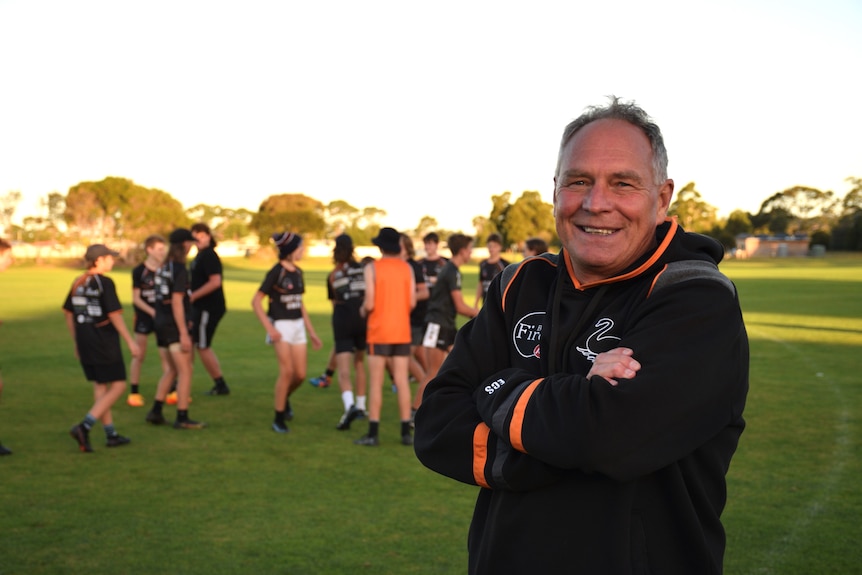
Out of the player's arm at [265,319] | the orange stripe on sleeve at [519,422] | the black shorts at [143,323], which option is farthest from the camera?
the black shorts at [143,323]

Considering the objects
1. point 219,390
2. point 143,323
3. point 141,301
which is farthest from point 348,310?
point 143,323

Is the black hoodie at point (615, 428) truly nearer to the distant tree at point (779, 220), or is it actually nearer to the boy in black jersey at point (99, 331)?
the boy in black jersey at point (99, 331)

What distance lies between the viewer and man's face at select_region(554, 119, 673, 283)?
2.23 m

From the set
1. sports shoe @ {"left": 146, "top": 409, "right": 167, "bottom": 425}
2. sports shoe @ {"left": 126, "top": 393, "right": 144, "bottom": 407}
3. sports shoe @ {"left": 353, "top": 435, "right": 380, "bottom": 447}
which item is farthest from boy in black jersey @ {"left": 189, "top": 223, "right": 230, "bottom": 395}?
sports shoe @ {"left": 353, "top": 435, "right": 380, "bottom": 447}

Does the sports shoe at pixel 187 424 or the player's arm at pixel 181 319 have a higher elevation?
the player's arm at pixel 181 319

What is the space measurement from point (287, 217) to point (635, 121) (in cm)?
11778

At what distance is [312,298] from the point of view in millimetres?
30516

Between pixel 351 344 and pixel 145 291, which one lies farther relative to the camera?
pixel 145 291

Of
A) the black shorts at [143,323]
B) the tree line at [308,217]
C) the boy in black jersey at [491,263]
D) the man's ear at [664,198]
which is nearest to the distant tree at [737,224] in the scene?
the tree line at [308,217]

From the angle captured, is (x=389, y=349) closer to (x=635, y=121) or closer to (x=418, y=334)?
(x=418, y=334)

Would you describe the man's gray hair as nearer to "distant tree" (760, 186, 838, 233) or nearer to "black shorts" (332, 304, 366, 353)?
"black shorts" (332, 304, 366, 353)

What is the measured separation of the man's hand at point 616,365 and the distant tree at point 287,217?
11480 cm

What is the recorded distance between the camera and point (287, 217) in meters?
118

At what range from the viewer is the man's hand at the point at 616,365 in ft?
6.64
